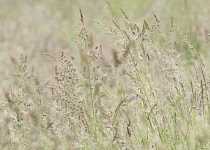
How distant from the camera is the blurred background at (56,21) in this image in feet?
23.5

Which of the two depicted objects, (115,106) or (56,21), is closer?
(115,106)

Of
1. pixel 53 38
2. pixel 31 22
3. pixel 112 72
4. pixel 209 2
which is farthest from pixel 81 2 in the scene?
pixel 112 72

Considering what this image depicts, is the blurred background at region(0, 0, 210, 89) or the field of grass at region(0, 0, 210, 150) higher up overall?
the blurred background at region(0, 0, 210, 89)

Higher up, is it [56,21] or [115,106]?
[56,21]

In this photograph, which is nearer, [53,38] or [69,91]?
[69,91]

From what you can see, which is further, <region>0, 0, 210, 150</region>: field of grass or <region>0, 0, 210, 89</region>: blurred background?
<region>0, 0, 210, 89</region>: blurred background

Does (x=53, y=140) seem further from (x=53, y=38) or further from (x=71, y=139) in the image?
(x=53, y=38)

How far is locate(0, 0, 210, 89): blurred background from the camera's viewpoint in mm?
7174

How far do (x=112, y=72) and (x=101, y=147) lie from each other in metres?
0.55

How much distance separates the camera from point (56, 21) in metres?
11.5

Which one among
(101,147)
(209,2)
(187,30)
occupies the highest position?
(209,2)

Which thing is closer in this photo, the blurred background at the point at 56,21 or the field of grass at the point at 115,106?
the field of grass at the point at 115,106

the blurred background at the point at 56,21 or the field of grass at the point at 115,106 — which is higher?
the blurred background at the point at 56,21

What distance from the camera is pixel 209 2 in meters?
8.40
